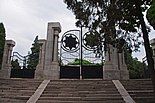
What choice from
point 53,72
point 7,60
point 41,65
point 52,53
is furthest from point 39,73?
point 7,60

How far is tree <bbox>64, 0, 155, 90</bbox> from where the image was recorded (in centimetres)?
1023

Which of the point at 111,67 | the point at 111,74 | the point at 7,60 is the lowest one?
the point at 111,74

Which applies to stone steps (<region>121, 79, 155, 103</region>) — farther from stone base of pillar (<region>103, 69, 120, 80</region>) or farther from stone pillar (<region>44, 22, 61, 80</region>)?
stone pillar (<region>44, 22, 61, 80</region>)

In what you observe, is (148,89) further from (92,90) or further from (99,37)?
(99,37)

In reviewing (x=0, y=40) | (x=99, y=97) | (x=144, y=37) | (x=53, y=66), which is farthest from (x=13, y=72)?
(x=144, y=37)

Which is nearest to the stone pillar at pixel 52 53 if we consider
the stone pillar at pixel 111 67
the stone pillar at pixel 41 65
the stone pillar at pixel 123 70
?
the stone pillar at pixel 41 65

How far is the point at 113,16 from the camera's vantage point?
10.5 metres

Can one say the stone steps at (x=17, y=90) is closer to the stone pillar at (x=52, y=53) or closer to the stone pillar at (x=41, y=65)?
the stone pillar at (x=52, y=53)

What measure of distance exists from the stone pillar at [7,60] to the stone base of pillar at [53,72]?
316cm

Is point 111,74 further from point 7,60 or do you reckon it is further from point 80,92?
point 7,60

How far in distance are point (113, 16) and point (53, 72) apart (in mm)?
7099

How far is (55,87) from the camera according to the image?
12938 mm

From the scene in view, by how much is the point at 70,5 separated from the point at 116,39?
8.36 feet

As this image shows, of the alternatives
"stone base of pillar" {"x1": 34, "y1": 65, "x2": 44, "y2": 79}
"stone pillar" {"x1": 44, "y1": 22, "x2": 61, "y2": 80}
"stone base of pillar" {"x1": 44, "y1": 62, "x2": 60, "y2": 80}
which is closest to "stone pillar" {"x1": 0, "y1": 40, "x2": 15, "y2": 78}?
"stone base of pillar" {"x1": 34, "y1": 65, "x2": 44, "y2": 79}
